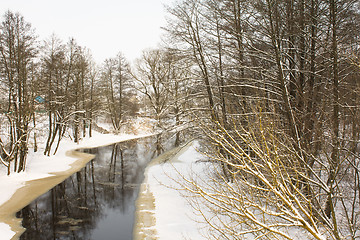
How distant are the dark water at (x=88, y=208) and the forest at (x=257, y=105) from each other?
311 centimetres

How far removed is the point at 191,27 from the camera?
9625 mm

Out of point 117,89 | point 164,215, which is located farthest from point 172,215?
point 117,89

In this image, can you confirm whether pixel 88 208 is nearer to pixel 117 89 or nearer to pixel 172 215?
pixel 172 215

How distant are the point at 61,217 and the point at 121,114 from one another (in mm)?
24529

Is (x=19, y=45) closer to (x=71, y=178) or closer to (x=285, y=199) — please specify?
(x=71, y=178)

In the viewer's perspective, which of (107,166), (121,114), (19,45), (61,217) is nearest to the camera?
(61,217)

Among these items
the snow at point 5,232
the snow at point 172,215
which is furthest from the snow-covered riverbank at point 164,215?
the snow at point 5,232

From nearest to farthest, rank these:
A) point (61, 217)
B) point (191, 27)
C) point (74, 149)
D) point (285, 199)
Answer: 1. point (285, 199)
2. point (61, 217)
3. point (191, 27)
4. point (74, 149)

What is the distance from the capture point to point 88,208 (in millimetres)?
→ 9852

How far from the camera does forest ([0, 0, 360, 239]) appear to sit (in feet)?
10.3

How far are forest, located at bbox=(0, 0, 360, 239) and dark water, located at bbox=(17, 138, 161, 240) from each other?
3.11m

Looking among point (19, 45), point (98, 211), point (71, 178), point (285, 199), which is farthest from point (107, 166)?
point (285, 199)

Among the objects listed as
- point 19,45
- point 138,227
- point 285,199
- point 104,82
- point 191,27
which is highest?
point 104,82

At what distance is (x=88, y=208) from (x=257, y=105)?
917 cm
